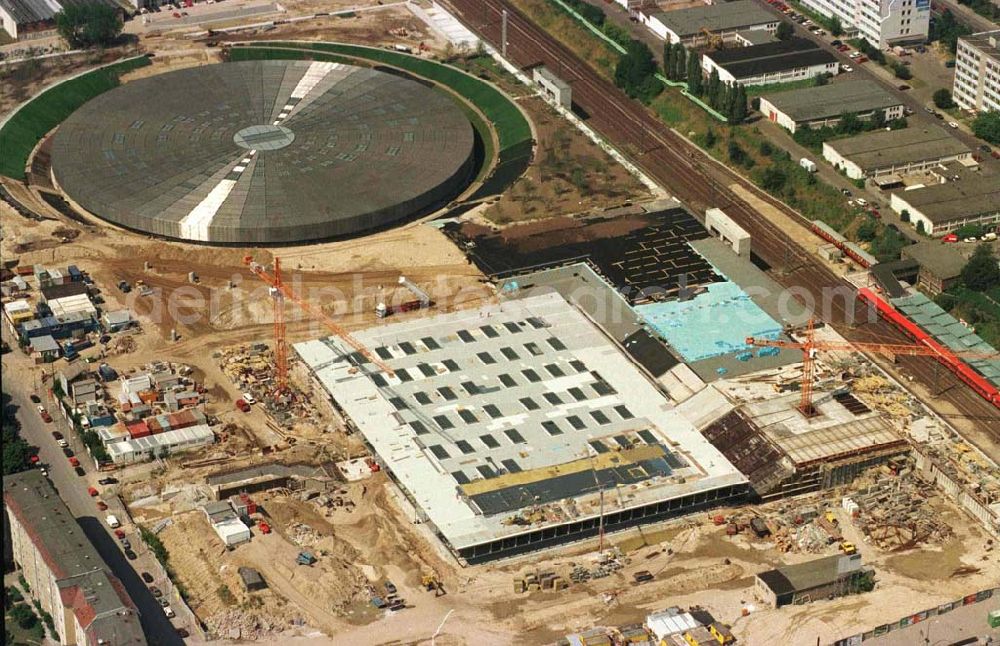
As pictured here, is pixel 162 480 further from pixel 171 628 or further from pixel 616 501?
pixel 616 501

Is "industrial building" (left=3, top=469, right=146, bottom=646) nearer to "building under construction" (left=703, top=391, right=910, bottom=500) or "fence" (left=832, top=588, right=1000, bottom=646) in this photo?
"fence" (left=832, top=588, right=1000, bottom=646)

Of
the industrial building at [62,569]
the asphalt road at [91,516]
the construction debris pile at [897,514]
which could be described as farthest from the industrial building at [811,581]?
the industrial building at [62,569]

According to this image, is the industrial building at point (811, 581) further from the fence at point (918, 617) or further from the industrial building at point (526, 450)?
the industrial building at point (526, 450)

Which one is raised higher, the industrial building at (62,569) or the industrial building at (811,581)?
the industrial building at (62,569)

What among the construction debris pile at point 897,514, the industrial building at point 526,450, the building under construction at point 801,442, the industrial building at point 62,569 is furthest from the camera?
the building under construction at point 801,442

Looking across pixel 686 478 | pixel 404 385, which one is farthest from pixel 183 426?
pixel 686 478

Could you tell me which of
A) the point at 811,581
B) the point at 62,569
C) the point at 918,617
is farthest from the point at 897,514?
the point at 62,569

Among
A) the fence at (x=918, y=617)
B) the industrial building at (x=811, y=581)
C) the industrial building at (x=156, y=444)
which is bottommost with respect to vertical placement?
the fence at (x=918, y=617)
